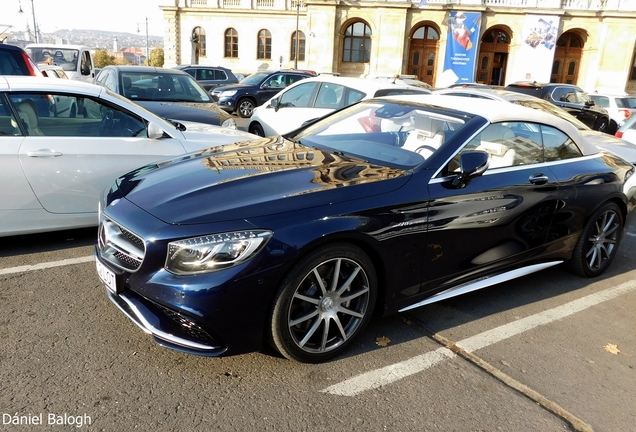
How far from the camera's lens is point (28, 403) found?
2594mm

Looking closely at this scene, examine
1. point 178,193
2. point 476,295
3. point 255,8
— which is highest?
point 255,8

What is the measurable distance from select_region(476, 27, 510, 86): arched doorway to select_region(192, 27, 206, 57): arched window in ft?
83.6

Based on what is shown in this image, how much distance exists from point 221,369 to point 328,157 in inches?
64.3

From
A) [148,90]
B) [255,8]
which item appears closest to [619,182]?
[148,90]

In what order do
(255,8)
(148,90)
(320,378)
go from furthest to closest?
(255,8) < (148,90) < (320,378)

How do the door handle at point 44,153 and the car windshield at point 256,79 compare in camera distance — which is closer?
the door handle at point 44,153

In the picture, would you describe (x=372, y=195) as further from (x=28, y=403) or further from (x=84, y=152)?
(x=84, y=152)

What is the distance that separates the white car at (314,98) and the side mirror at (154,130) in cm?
344

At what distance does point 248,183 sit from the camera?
315cm

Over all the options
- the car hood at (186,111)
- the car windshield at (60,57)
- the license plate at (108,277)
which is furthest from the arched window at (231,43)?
the license plate at (108,277)

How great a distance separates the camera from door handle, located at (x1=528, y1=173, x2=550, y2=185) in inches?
155

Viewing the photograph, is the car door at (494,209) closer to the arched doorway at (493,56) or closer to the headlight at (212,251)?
the headlight at (212,251)

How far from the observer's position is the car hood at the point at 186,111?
7812 millimetres

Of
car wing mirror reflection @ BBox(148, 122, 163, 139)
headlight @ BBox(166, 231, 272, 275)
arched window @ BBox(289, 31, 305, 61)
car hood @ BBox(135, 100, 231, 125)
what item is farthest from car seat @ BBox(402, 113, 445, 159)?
arched window @ BBox(289, 31, 305, 61)
